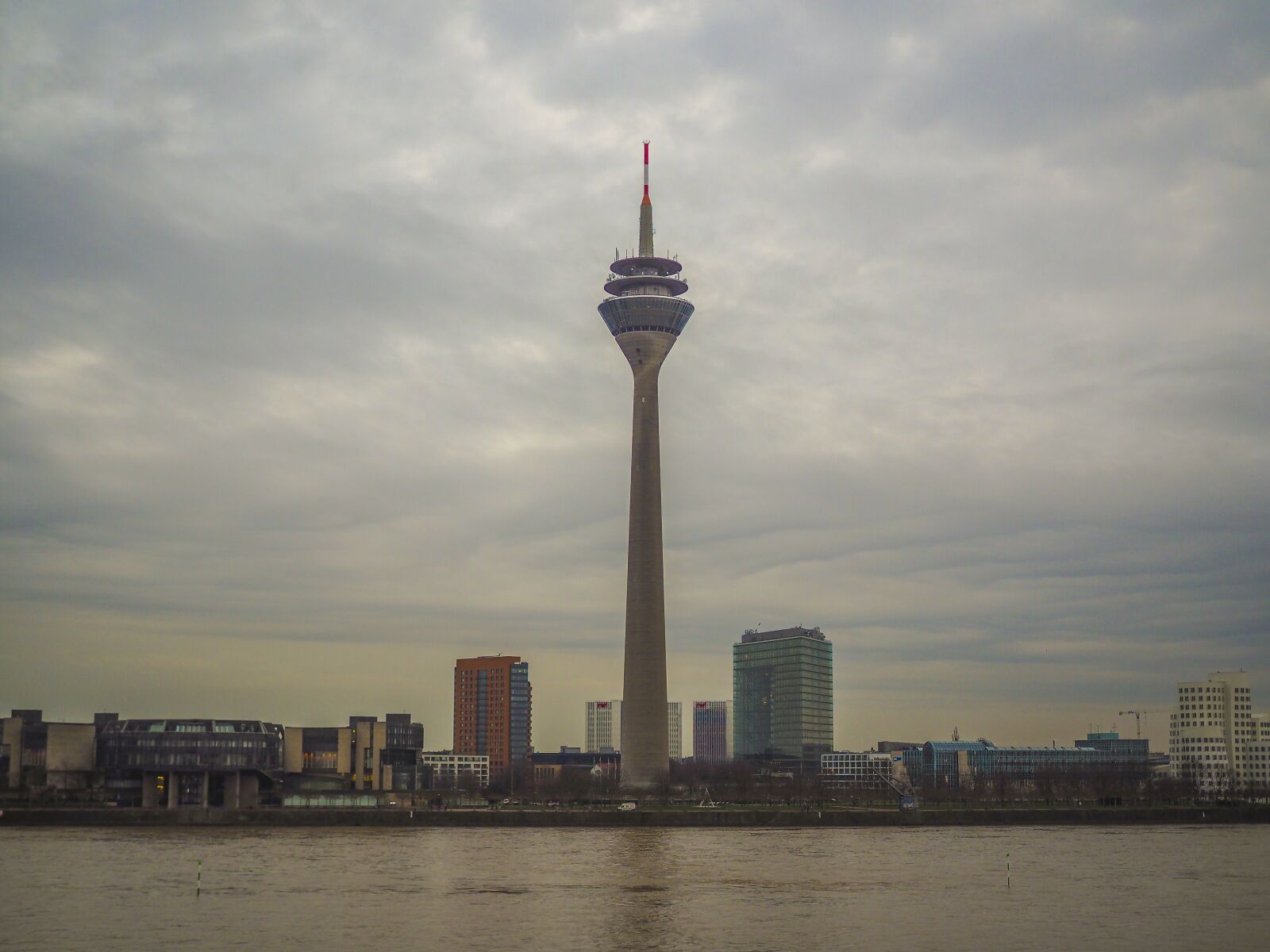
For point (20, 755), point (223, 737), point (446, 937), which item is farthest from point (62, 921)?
point (20, 755)

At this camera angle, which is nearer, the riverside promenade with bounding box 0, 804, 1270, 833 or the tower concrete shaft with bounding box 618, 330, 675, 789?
the riverside promenade with bounding box 0, 804, 1270, 833

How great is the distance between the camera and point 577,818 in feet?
442

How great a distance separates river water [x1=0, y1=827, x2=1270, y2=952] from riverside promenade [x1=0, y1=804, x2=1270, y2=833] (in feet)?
68.8

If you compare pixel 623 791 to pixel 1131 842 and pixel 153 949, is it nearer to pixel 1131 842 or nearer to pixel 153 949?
pixel 1131 842

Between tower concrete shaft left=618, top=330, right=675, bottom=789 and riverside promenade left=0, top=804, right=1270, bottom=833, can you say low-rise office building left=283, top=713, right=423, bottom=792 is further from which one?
tower concrete shaft left=618, top=330, right=675, bottom=789

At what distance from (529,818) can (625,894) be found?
68897 millimetres

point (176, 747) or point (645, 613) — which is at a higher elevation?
point (645, 613)

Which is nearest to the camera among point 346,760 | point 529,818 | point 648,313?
point 529,818

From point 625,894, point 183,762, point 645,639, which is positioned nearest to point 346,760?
point 183,762

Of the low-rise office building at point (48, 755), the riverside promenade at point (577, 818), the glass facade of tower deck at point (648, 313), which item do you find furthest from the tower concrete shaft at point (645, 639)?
the low-rise office building at point (48, 755)

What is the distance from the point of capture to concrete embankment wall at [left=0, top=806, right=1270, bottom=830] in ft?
418

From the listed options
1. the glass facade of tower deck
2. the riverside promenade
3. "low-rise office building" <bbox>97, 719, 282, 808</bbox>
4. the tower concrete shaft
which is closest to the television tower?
the tower concrete shaft

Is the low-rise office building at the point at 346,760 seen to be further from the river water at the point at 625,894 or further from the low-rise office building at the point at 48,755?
the river water at the point at 625,894

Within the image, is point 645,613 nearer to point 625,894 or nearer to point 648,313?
point 648,313
